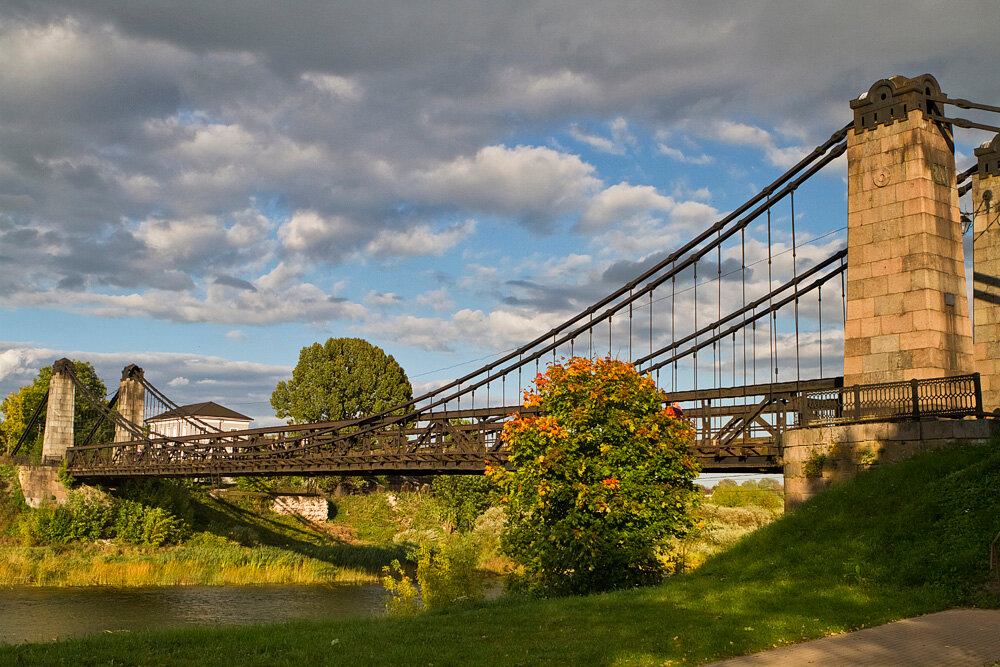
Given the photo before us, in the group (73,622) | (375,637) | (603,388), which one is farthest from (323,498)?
(375,637)

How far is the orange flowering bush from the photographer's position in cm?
2089

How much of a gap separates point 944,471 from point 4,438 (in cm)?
8618

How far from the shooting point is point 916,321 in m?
22.8

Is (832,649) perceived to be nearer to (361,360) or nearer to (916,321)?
(916,321)

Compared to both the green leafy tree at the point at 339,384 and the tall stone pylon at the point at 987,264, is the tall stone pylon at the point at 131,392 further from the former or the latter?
the tall stone pylon at the point at 987,264

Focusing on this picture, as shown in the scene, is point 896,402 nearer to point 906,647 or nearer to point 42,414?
point 906,647

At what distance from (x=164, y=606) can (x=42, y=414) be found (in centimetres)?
5150

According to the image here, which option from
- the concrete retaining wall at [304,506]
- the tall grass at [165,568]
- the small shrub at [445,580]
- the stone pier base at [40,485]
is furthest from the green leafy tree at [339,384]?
the small shrub at [445,580]

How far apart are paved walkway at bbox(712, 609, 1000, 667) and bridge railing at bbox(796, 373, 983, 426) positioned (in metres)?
8.25

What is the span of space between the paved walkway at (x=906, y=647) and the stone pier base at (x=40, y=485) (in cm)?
5252

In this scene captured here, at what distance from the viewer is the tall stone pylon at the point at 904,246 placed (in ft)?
74.9

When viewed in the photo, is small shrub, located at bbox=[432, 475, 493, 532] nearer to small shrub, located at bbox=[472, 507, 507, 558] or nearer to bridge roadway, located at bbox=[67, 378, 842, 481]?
small shrub, located at bbox=[472, 507, 507, 558]

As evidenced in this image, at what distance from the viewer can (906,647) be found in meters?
11.7

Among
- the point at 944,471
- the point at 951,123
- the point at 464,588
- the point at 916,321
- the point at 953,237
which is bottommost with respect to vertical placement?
the point at 464,588
